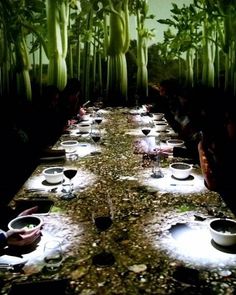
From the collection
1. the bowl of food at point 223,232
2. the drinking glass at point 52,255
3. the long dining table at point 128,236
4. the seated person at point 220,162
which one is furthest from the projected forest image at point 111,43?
the drinking glass at point 52,255

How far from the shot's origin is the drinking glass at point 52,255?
1.58 metres

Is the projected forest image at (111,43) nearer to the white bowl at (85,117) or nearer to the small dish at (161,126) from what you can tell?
the white bowl at (85,117)

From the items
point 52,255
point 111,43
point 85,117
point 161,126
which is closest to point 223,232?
point 52,255

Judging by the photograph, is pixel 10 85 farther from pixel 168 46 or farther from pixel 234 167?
pixel 234 167

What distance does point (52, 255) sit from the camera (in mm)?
1682

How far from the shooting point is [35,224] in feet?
6.41

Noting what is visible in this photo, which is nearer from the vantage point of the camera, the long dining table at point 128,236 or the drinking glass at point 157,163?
the long dining table at point 128,236

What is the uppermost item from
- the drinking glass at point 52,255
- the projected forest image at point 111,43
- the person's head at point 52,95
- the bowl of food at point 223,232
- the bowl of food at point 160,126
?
the projected forest image at point 111,43

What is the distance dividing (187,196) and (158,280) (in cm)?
106

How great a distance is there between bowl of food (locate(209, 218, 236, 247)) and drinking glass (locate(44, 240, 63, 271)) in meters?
0.77

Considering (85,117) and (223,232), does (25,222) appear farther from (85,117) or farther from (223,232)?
(85,117)

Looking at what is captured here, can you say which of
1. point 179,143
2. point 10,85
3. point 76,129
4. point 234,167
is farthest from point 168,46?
point 234,167

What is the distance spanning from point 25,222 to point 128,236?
59 centimetres

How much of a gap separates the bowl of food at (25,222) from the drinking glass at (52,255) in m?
0.14
